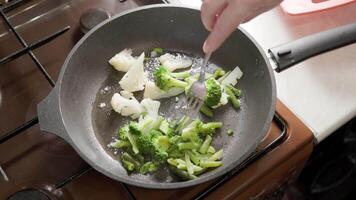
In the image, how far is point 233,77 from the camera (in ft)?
3.07

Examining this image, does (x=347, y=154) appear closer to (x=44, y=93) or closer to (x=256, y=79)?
(x=256, y=79)

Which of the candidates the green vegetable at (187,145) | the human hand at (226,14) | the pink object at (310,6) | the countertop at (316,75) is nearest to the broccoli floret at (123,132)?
the green vegetable at (187,145)

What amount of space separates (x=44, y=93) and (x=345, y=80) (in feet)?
2.07

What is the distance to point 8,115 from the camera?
2.81ft

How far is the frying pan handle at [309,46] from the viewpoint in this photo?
833 mm

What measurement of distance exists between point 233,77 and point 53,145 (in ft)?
1.30

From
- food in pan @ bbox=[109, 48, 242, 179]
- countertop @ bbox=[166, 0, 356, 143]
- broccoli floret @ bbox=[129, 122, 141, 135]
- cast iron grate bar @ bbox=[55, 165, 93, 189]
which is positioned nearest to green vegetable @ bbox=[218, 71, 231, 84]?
food in pan @ bbox=[109, 48, 242, 179]

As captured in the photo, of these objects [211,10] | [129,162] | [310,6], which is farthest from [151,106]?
[310,6]

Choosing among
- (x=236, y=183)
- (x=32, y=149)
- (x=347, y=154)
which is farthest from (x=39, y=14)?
(x=347, y=154)

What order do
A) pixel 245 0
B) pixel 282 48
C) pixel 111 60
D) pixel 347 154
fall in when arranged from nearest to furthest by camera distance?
pixel 245 0
pixel 282 48
pixel 111 60
pixel 347 154

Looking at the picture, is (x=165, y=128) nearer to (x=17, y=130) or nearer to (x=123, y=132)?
(x=123, y=132)

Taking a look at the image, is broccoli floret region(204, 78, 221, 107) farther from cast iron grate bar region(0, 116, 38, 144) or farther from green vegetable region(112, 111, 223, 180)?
cast iron grate bar region(0, 116, 38, 144)

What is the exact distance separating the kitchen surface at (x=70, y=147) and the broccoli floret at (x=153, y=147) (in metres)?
0.07

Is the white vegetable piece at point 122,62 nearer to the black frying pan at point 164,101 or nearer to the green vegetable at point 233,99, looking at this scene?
the black frying pan at point 164,101
